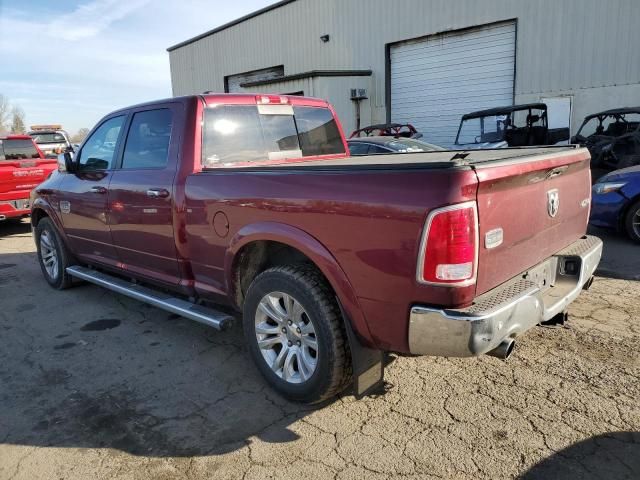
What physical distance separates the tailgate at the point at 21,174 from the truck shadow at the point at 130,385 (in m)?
4.62

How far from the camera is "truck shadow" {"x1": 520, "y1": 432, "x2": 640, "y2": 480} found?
2350 mm

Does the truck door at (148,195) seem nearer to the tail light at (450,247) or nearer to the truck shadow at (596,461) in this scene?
the tail light at (450,247)

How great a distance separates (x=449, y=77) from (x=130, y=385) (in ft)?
49.0

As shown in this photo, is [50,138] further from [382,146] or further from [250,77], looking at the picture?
[382,146]

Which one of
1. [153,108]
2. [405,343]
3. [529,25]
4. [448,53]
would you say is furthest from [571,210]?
[448,53]

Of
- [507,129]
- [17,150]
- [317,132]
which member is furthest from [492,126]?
[17,150]

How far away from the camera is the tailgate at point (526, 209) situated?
2.40 metres

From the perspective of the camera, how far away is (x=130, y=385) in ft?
11.3

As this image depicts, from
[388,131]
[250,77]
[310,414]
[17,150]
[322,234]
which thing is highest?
[250,77]

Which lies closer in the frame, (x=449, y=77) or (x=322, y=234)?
(x=322, y=234)

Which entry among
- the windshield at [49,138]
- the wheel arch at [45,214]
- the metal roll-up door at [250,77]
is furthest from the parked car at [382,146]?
the windshield at [49,138]

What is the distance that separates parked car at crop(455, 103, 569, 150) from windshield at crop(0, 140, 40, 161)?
8.94 m

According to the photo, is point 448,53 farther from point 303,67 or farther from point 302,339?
point 302,339

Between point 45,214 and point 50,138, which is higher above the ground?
point 50,138
